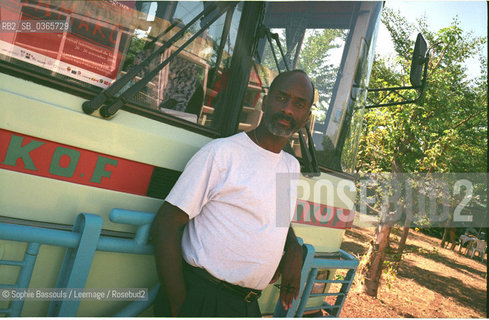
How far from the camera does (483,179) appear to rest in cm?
987

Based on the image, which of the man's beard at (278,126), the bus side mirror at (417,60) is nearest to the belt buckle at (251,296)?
the man's beard at (278,126)

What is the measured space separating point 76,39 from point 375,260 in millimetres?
7344

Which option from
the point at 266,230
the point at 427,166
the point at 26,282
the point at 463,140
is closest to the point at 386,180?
the point at 427,166

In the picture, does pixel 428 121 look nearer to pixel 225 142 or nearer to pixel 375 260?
pixel 375 260

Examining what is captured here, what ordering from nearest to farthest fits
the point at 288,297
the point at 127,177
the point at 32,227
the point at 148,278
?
the point at 32,227
the point at 127,177
the point at 148,278
the point at 288,297

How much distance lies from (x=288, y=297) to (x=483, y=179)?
988 cm

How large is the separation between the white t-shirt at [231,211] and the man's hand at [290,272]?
266 mm

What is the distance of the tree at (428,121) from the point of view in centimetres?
649

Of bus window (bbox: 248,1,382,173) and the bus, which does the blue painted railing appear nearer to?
the bus

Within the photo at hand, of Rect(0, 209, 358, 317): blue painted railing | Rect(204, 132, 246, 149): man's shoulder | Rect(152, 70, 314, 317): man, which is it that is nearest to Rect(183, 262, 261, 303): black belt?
Rect(152, 70, 314, 317): man

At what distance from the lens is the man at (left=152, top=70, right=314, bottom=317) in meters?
1.76

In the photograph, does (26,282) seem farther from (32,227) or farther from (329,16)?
(329,16)

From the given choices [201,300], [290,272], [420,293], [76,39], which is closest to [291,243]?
[290,272]

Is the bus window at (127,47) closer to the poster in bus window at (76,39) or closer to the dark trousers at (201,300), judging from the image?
the poster in bus window at (76,39)
